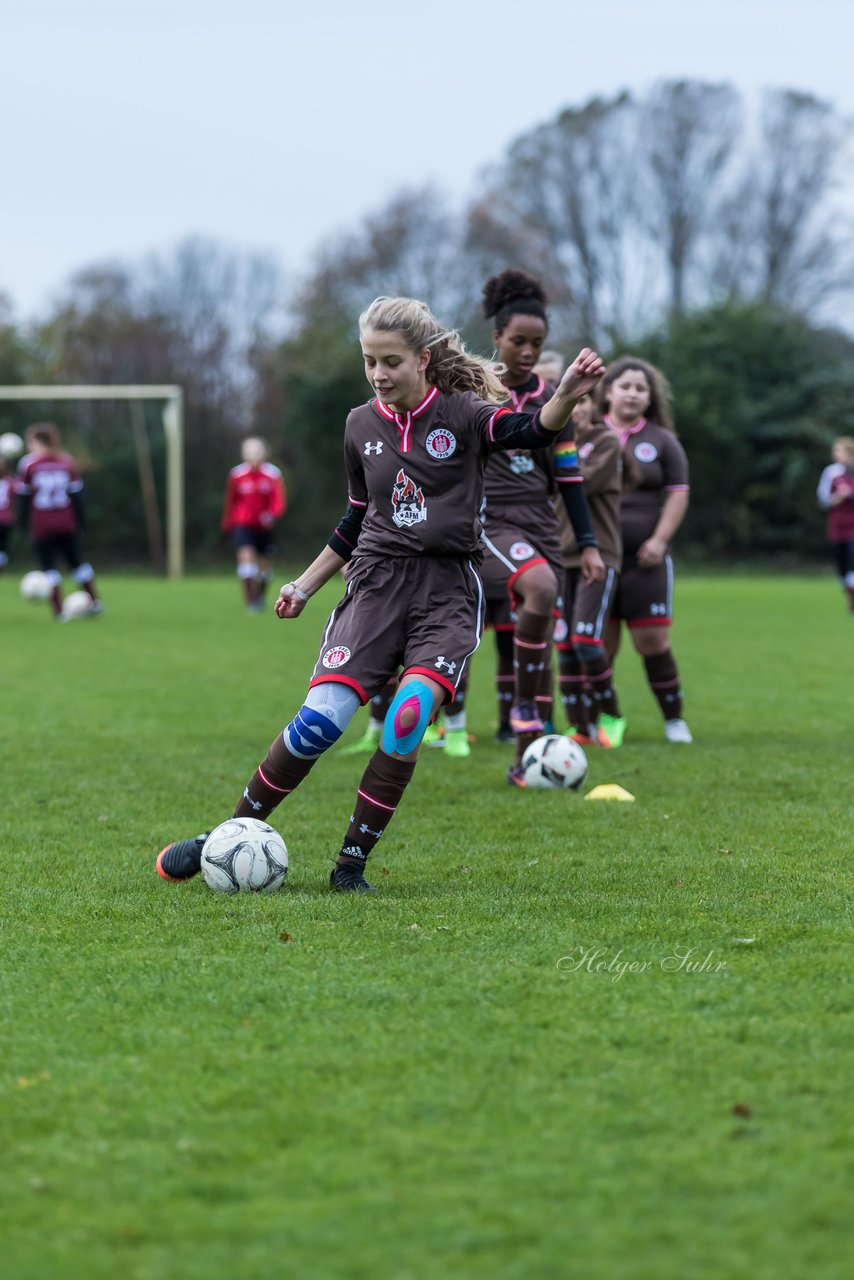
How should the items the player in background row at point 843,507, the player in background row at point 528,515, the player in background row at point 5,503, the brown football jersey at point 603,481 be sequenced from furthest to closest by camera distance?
1. the player in background row at point 5,503
2. the player in background row at point 843,507
3. the brown football jersey at point 603,481
4. the player in background row at point 528,515

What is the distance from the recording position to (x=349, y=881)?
4996 mm

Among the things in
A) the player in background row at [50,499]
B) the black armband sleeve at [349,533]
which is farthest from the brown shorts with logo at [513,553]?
the player in background row at [50,499]

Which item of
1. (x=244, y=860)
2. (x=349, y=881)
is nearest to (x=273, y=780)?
(x=244, y=860)

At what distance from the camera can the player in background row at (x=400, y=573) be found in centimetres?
490

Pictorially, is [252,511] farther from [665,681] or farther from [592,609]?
[592,609]

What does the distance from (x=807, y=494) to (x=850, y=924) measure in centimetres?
3158

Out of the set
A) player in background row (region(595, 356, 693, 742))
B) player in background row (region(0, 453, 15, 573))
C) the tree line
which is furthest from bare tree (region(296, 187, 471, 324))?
player in background row (region(595, 356, 693, 742))

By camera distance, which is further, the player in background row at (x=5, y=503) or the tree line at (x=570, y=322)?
the tree line at (x=570, y=322)

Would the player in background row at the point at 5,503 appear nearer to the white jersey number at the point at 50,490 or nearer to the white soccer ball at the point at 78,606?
the white soccer ball at the point at 78,606

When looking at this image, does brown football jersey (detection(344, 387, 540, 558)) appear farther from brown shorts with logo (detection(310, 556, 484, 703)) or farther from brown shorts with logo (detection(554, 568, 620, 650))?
brown shorts with logo (detection(554, 568, 620, 650))

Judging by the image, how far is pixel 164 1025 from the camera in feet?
11.7

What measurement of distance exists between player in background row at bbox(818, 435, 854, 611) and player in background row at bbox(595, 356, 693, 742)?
471 inches

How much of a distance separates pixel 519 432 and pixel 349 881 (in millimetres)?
1542

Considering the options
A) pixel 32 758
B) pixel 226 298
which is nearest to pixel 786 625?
pixel 32 758
